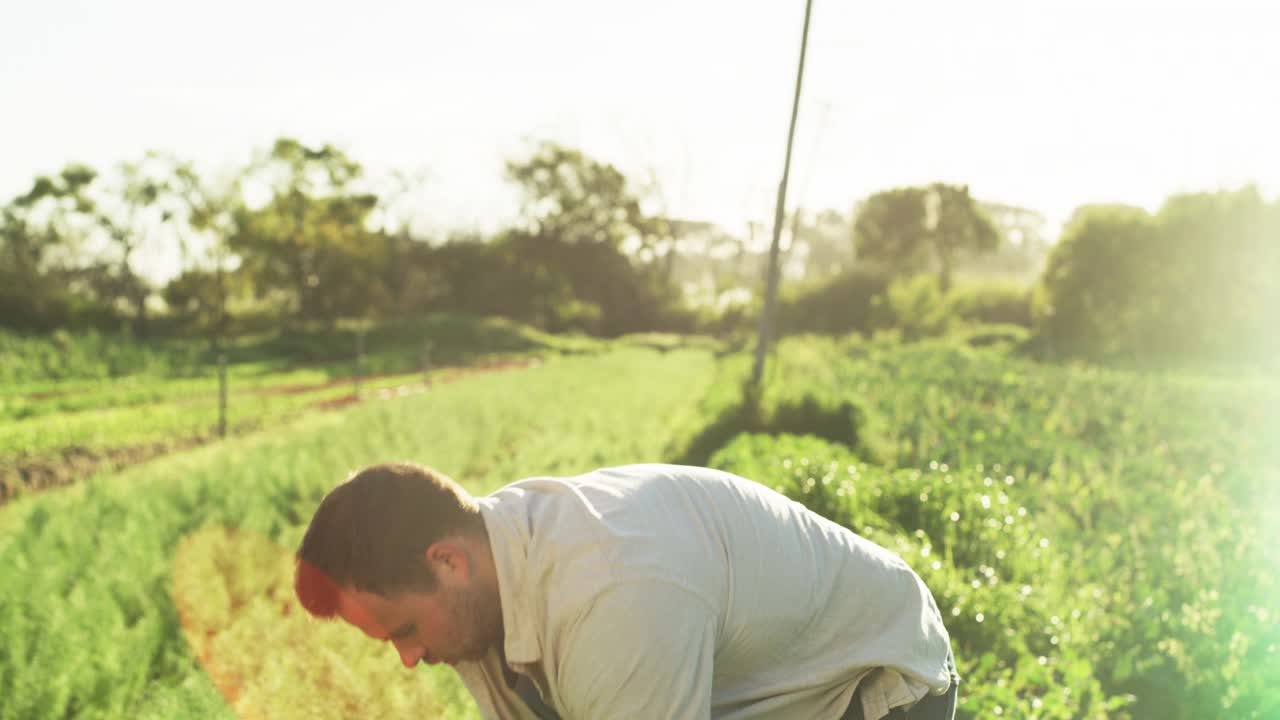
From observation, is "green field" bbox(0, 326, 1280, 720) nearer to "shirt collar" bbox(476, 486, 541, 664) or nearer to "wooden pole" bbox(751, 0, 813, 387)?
"shirt collar" bbox(476, 486, 541, 664)

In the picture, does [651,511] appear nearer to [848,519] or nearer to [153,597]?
[848,519]

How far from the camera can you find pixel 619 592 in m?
1.39

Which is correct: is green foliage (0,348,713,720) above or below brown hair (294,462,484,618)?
below

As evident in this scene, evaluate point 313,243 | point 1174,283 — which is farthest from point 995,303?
point 313,243

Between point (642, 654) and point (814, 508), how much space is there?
171 inches

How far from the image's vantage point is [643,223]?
60312mm

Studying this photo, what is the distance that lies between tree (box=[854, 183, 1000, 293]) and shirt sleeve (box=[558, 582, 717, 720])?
200 feet

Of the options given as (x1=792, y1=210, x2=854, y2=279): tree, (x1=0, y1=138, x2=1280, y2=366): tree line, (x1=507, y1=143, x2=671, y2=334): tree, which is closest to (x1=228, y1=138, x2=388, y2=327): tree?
(x1=0, y1=138, x2=1280, y2=366): tree line

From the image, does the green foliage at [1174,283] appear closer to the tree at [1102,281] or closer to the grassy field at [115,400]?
the tree at [1102,281]

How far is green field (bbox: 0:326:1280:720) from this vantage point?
398 centimetres

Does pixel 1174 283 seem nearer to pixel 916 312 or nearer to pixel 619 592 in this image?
pixel 916 312

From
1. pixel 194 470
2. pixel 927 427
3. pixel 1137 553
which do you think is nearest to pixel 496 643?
pixel 1137 553

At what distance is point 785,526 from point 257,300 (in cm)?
3601

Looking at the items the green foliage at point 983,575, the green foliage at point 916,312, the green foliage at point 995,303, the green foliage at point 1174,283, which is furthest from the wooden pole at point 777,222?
the green foliage at point 995,303
